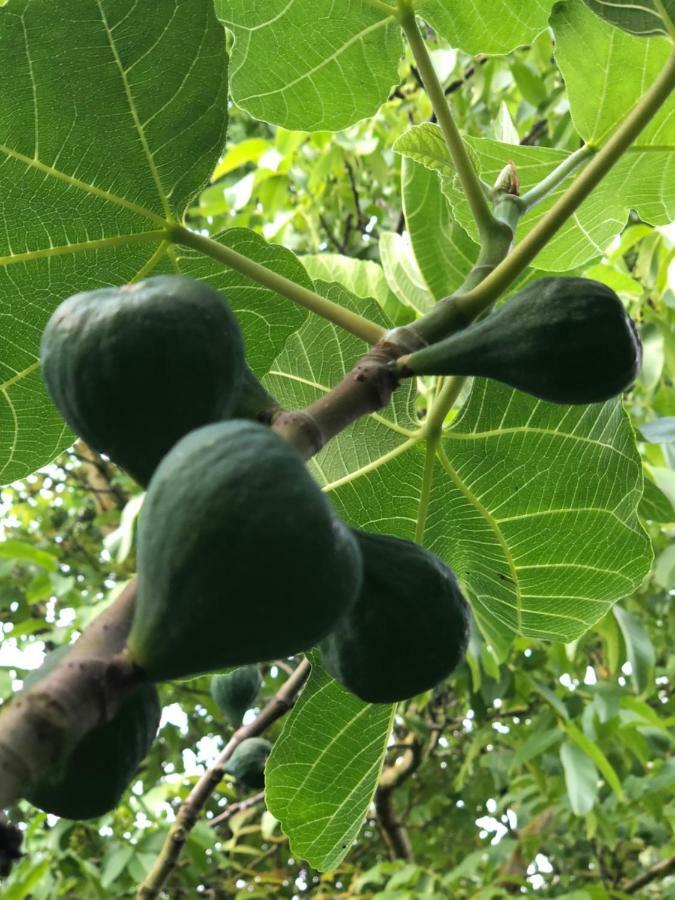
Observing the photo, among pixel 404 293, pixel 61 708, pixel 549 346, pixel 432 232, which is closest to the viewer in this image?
pixel 61 708

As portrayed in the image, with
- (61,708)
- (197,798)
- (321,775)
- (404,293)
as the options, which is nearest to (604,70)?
(404,293)

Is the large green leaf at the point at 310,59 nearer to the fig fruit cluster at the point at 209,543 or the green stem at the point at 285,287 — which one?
the green stem at the point at 285,287

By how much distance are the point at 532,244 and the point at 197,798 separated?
5.98ft

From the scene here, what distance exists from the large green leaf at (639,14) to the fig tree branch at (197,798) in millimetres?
1354

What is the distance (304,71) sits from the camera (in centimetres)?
151

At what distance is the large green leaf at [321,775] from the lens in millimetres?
1497

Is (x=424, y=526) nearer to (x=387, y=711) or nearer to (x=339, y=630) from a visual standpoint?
(x=387, y=711)

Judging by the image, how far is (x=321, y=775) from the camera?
5.06ft

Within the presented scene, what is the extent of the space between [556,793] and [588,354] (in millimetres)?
3919

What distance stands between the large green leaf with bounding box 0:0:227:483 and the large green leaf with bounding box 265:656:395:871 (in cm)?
67

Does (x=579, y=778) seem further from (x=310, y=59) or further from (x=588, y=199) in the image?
(x=310, y=59)

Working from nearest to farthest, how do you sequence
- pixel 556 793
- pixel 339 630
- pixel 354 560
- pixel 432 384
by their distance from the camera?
pixel 354 560 → pixel 339 630 → pixel 432 384 → pixel 556 793

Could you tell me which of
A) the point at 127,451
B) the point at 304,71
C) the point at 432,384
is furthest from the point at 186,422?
the point at 432,384

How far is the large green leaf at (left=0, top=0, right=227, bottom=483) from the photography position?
117 centimetres
